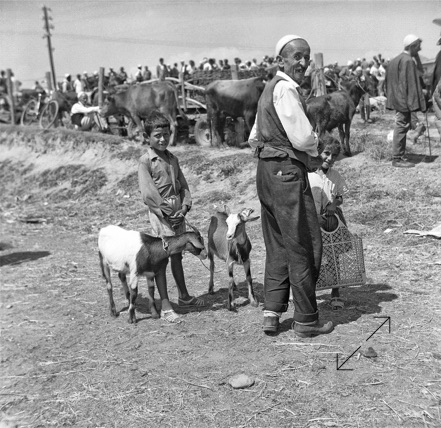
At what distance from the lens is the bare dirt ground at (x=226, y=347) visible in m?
4.07

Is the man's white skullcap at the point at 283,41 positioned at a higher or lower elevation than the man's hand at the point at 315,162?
higher

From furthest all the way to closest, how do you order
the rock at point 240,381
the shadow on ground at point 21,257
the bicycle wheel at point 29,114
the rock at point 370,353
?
the bicycle wheel at point 29,114 < the shadow on ground at point 21,257 < the rock at point 370,353 < the rock at point 240,381

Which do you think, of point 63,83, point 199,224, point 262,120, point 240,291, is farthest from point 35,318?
point 63,83

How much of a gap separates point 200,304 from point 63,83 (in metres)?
24.5

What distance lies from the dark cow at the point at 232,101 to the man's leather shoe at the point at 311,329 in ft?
33.2

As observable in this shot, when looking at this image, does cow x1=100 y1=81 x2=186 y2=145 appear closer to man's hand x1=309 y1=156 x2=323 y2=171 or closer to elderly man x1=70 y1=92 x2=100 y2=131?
elderly man x1=70 y1=92 x2=100 y2=131

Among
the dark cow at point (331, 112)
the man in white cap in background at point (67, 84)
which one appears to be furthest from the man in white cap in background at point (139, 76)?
the dark cow at point (331, 112)

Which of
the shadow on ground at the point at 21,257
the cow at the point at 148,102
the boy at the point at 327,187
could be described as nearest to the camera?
the boy at the point at 327,187

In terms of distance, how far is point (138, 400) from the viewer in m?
4.27

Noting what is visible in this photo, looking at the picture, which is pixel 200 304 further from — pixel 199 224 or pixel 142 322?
pixel 199 224

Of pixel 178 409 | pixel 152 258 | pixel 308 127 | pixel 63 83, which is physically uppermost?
pixel 63 83

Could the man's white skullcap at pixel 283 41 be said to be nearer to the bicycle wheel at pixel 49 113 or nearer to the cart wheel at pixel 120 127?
the cart wheel at pixel 120 127

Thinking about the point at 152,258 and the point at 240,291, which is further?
the point at 240,291

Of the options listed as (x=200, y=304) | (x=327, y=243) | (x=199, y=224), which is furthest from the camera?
(x=199, y=224)
